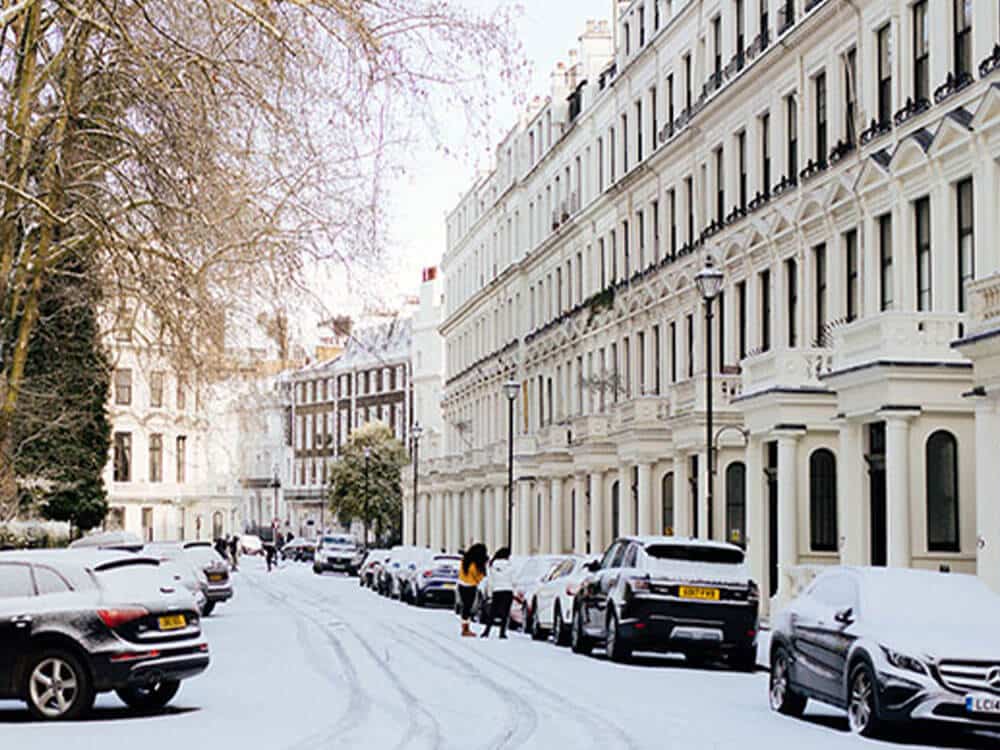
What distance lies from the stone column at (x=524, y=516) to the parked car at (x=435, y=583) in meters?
16.3

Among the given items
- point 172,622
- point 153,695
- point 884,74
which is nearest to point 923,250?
point 884,74

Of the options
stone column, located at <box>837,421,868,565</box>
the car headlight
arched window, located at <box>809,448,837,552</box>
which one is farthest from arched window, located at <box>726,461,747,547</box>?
the car headlight

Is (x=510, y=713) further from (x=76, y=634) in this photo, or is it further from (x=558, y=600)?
(x=558, y=600)

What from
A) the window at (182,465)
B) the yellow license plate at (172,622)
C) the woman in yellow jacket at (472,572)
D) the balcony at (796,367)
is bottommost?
the woman in yellow jacket at (472,572)

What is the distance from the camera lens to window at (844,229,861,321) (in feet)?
114

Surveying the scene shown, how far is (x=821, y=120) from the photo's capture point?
3703 cm

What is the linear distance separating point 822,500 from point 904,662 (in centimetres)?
1951

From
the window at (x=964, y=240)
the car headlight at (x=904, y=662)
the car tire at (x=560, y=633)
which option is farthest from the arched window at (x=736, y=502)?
the car headlight at (x=904, y=662)

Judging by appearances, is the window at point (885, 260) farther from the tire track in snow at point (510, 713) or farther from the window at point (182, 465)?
the window at point (182, 465)

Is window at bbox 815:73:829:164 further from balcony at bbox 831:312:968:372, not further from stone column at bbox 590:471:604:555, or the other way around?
stone column at bbox 590:471:604:555

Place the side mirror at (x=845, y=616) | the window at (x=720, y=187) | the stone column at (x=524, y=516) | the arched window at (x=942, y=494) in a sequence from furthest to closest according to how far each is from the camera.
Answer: the stone column at (x=524, y=516) → the window at (x=720, y=187) → the arched window at (x=942, y=494) → the side mirror at (x=845, y=616)

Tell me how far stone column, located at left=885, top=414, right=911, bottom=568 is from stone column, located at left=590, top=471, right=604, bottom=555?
25210mm

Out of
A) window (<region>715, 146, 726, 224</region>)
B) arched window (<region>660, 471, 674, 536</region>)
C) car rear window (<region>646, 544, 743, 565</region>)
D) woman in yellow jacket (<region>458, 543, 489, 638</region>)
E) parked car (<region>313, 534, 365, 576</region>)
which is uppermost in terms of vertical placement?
window (<region>715, 146, 726, 224</region>)

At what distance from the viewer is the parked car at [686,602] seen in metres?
24.8
